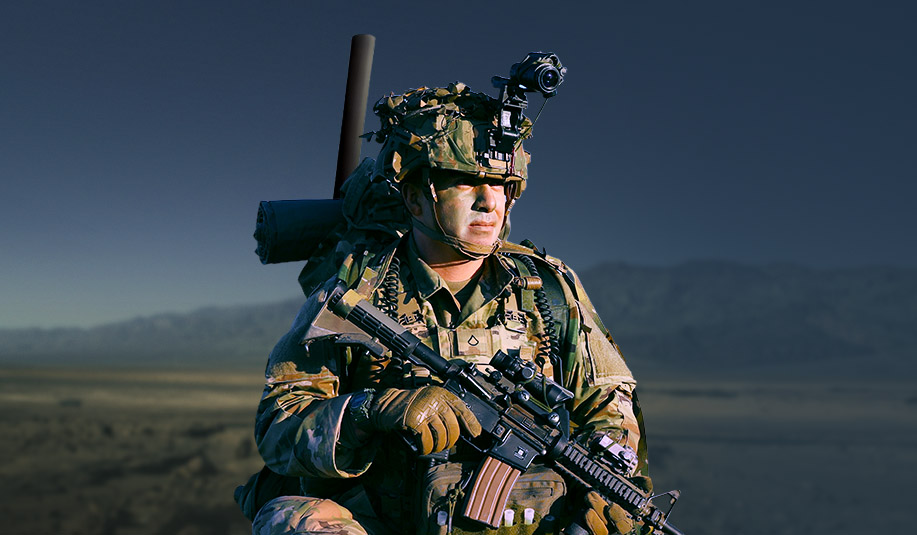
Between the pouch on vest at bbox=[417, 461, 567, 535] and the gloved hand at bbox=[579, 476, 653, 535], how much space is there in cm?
21

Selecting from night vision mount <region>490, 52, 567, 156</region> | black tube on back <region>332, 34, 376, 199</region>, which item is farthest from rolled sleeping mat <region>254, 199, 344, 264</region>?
night vision mount <region>490, 52, 567, 156</region>

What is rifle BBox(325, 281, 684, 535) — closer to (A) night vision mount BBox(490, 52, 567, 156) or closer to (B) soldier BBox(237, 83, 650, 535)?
(B) soldier BBox(237, 83, 650, 535)

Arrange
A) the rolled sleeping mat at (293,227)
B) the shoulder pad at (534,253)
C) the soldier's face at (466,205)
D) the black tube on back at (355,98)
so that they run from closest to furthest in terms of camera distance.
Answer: the soldier's face at (466,205), the shoulder pad at (534,253), the rolled sleeping mat at (293,227), the black tube on back at (355,98)

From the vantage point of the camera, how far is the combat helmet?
693cm

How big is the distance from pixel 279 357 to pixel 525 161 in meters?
2.28

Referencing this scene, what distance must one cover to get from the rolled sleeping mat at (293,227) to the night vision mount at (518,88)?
1909 mm

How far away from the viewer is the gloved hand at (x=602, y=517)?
6.75 meters

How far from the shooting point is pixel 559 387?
6.88 meters

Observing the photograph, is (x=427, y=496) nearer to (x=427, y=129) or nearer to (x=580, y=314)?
(x=580, y=314)

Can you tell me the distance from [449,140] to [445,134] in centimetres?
5

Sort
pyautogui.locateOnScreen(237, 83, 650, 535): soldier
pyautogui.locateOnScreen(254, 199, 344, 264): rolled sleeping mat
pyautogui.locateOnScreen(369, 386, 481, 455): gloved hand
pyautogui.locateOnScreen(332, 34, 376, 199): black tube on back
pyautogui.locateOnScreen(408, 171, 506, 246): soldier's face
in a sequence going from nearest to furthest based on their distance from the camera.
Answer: pyautogui.locateOnScreen(369, 386, 481, 455): gloved hand < pyautogui.locateOnScreen(237, 83, 650, 535): soldier < pyautogui.locateOnScreen(408, 171, 506, 246): soldier's face < pyautogui.locateOnScreen(254, 199, 344, 264): rolled sleeping mat < pyautogui.locateOnScreen(332, 34, 376, 199): black tube on back

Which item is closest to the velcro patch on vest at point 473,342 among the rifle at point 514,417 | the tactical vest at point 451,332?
the tactical vest at point 451,332

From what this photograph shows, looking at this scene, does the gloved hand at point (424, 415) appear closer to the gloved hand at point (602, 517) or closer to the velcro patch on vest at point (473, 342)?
the velcro patch on vest at point (473, 342)

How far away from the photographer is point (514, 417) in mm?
6816
